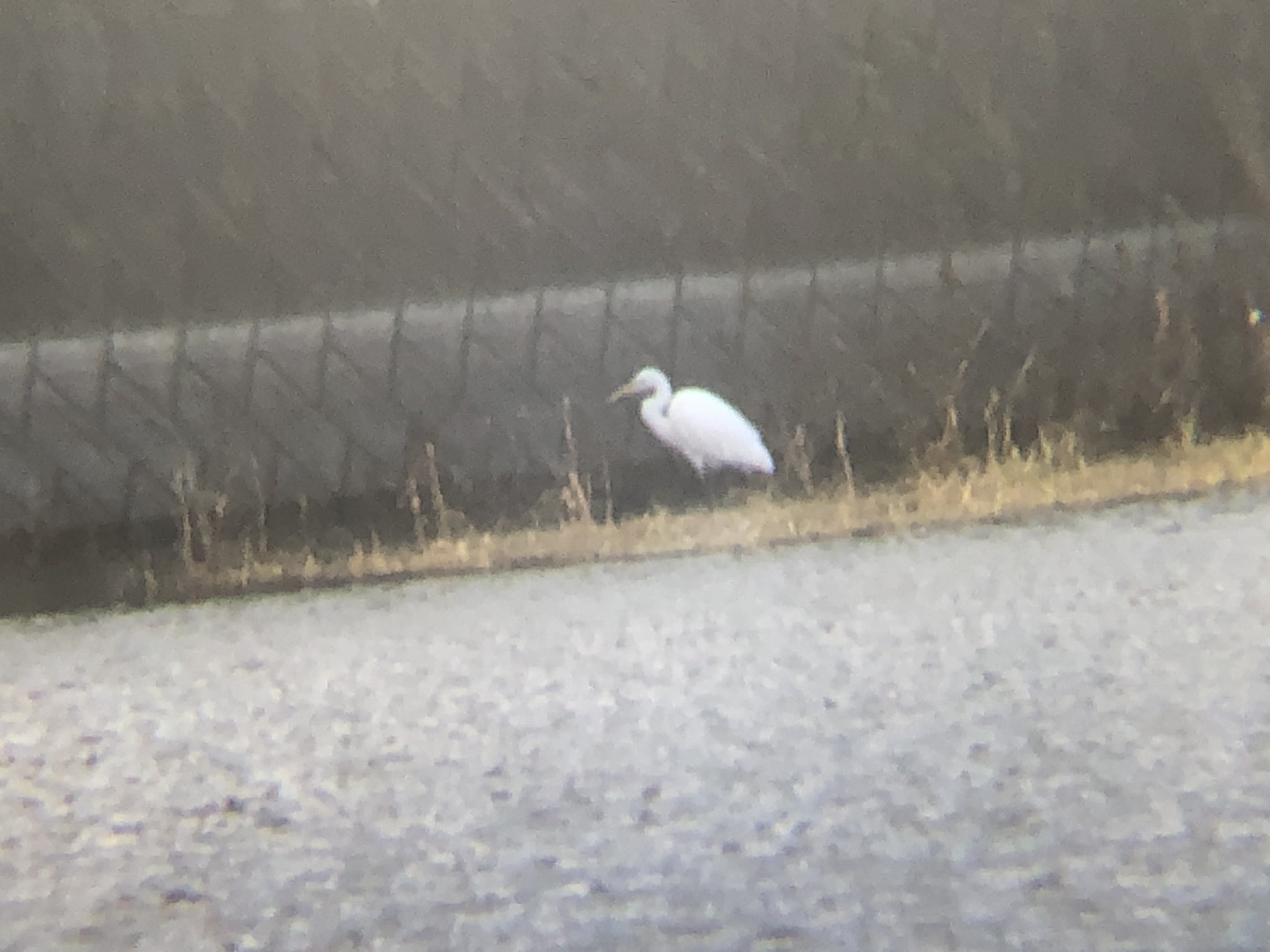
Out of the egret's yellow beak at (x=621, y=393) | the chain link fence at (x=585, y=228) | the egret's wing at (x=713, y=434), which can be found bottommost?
the egret's wing at (x=713, y=434)

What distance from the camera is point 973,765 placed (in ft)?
2.08

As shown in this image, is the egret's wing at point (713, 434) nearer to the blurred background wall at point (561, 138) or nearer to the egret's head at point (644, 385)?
the egret's head at point (644, 385)

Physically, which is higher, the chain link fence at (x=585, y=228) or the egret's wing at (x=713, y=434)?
the chain link fence at (x=585, y=228)

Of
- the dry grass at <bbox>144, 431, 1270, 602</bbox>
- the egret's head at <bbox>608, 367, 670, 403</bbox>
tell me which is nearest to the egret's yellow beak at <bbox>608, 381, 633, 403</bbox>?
the egret's head at <bbox>608, 367, 670, 403</bbox>

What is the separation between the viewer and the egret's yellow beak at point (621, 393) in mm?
1378

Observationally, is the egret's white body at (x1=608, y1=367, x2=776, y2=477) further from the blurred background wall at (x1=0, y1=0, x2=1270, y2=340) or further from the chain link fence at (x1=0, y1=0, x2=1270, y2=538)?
the blurred background wall at (x1=0, y1=0, x2=1270, y2=340)

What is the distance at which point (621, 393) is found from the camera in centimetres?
138

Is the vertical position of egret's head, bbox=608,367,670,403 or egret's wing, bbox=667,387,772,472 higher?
egret's head, bbox=608,367,670,403

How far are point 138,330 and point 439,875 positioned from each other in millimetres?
1081

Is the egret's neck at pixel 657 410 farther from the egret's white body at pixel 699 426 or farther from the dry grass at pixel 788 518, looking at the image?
the dry grass at pixel 788 518

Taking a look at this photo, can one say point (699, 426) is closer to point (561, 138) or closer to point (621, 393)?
point (621, 393)

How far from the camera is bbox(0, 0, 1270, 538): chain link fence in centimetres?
133

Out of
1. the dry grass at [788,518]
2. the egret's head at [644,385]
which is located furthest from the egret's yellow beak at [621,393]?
the dry grass at [788,518]

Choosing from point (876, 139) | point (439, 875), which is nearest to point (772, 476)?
point (876, 139)
